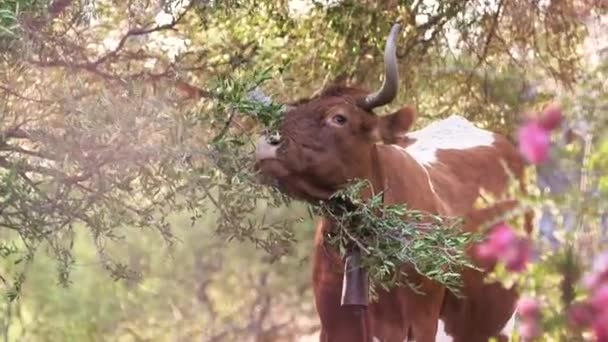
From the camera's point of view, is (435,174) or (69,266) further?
(435,174)

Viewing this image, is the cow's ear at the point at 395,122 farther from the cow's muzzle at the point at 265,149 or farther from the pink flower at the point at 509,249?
the pink flower at the point at 509,249

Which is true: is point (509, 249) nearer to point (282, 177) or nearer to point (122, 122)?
point (122, 122)

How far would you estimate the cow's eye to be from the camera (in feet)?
19.3

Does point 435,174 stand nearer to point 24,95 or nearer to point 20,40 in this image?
point 24,95

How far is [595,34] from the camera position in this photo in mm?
8539

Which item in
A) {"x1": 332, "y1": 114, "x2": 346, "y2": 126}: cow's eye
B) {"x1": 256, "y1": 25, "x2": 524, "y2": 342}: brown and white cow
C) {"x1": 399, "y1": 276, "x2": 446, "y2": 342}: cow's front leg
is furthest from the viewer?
{"x1": 399, "y1": 276, "x2": 446, "y2": 342}: cow's front leg

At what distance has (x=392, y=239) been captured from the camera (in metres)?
5.34

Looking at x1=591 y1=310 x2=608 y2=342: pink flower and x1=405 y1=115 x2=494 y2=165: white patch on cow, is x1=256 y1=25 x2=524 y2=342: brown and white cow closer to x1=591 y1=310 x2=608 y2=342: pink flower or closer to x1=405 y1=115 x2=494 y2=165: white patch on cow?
x1=405 y1=115 x2=494 y2=165: white patch on cow

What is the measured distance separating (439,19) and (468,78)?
989mm

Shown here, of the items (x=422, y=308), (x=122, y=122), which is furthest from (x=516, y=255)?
(x=422, y=308)

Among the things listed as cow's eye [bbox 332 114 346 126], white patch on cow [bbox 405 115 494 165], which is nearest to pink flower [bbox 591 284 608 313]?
cow's eye [bbox 332 114 346 126]

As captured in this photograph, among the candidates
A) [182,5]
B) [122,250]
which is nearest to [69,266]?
[182,5]

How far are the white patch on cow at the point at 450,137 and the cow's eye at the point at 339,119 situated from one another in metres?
2.13

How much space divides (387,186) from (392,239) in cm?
110
